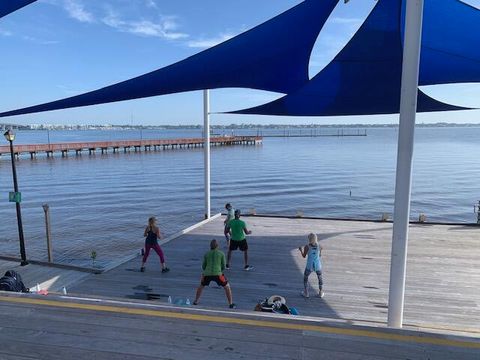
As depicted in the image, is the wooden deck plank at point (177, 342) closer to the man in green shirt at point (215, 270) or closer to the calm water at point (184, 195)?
the man in green shirt at point (215, 270)

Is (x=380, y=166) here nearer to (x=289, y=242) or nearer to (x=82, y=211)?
(x=82, y=211)

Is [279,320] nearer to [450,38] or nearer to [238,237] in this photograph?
[238,237]

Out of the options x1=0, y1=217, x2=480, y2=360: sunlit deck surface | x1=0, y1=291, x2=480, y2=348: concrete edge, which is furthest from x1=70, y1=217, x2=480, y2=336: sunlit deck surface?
x1=0, y1=291, x2=480, y2=348: concrete edge

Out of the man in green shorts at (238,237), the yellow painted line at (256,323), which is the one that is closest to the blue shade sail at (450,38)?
the man in green shorts at (238,237)

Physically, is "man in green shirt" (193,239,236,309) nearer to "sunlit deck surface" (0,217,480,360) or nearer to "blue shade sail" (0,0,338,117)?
"sunlit deck surface" (0,217,480,360)

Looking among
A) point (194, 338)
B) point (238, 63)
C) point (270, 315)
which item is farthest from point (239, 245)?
point (194, 338)

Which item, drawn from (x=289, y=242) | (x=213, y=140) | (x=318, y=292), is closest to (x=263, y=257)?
(x=289, y=242)

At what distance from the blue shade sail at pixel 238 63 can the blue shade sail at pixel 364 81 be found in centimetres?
155

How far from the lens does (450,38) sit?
28.1 ft

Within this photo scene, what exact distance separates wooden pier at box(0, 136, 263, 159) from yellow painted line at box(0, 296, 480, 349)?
211ft

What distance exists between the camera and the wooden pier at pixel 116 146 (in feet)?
211

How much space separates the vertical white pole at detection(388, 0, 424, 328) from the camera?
447 centimetres

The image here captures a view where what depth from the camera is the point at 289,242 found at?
1199 cm

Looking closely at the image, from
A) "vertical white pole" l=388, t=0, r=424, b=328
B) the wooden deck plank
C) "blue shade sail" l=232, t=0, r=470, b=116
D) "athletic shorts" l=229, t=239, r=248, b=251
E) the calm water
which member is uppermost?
"blue shade sail" l=232, t=0, r=470, b=116
